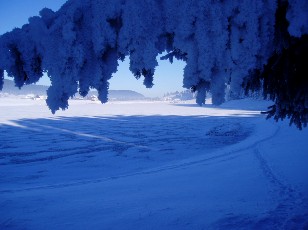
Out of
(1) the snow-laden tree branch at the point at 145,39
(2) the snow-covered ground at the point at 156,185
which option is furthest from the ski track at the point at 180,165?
(1) the snow-laden tree branch at the point at 145,39

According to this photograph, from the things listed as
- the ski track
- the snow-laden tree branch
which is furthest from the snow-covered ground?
the snow-laden tree branch

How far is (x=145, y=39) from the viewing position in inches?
70.6

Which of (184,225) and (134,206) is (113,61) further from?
(134,206)

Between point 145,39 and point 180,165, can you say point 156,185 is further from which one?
point 145,39

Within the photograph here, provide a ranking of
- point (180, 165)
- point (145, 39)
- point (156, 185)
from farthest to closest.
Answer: point (180, 165)
point (156, 185)
point (145, 39)

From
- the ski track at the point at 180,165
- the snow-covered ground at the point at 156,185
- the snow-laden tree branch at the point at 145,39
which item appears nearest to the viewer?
the snow-laden tree branch at the point at 145,39

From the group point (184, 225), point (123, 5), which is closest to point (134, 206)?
point (184, 225)

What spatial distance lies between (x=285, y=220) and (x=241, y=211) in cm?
81

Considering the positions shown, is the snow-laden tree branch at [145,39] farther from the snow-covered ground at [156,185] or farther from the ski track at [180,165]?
the ski track at [180,165]

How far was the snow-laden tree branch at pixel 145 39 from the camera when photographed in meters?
1.72

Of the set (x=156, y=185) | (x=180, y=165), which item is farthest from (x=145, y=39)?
(x=180, y=165)

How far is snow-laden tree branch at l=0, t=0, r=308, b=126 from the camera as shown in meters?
1.72

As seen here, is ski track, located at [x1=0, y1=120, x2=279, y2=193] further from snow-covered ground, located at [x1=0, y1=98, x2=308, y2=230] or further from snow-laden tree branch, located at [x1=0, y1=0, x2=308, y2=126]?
snow-laden tree branch, located at [x1=0, y1=0, x2=308, y2=126]

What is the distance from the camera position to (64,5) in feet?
6.82
